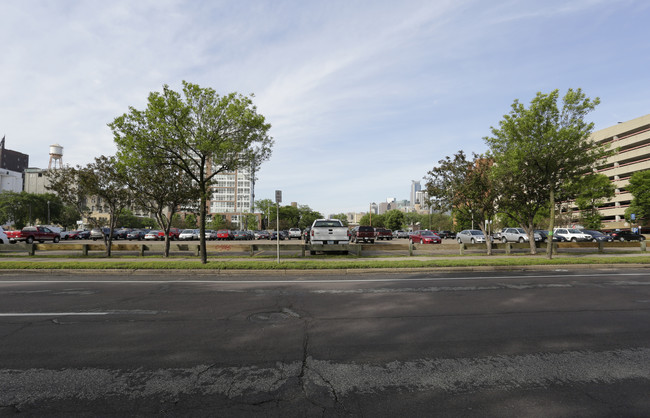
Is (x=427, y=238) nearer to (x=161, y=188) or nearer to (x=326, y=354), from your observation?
(x=161, y=188)

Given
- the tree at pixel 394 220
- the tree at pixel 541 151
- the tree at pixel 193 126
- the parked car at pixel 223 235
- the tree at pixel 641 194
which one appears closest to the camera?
the tree at pixel 193 126

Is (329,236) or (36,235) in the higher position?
(329,236)

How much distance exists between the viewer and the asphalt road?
10.1 feet

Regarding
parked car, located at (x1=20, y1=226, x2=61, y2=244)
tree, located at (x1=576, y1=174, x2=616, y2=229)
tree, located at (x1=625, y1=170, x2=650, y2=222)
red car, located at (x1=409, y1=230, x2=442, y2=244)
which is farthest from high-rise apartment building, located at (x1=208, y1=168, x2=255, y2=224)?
tree, located at (x1=625, y1=170, x2=650, y2=222)

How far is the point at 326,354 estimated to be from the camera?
14.0 ft

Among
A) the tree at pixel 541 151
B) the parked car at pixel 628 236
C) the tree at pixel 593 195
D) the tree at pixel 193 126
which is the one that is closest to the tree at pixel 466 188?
the tree at pixel 541 151

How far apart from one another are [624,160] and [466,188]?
7502 centimetres

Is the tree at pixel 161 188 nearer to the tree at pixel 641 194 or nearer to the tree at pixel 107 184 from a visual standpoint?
the tree at pixel 107 184

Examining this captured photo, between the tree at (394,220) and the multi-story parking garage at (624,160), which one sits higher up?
the multi-story parking garage at (624,160)

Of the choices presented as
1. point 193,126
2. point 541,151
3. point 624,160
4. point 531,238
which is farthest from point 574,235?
point 624,160

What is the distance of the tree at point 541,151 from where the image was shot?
17188 mm

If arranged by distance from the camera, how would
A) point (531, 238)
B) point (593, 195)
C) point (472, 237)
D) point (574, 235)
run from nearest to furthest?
point (531, 238)
point (472, 237)
point (574, 235)
point (593, 195)

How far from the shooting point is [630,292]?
8461 millimetres

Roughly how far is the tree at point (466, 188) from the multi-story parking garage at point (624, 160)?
64003mm
